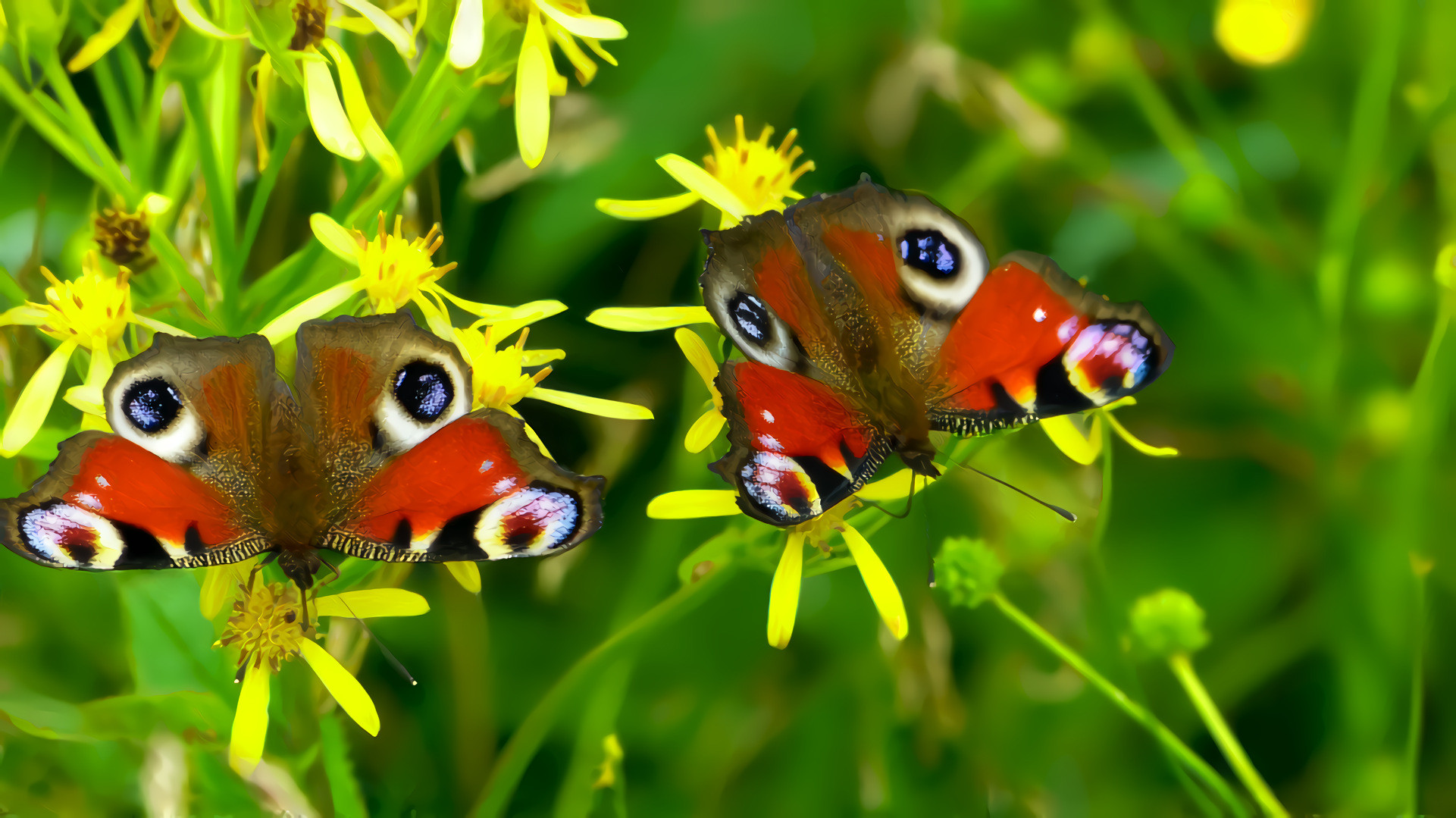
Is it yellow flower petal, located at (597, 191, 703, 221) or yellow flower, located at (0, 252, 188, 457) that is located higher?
yellow flower petal, located at (597, 191, 703, 221)

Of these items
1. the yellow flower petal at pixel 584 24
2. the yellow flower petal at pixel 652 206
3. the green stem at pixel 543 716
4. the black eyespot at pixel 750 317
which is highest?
the yellow flower petal at pixel 584 24

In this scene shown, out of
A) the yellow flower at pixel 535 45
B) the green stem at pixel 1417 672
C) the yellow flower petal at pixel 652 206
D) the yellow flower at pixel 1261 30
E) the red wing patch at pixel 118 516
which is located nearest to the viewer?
the red wing patch at pixel 118 516

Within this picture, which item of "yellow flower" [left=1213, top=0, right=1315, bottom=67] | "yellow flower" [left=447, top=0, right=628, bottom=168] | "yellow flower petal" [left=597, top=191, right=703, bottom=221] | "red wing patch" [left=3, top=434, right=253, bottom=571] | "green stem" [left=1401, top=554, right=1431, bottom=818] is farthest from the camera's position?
"yellow flower" [left=1213, top=0, right=1315, bottom=67]

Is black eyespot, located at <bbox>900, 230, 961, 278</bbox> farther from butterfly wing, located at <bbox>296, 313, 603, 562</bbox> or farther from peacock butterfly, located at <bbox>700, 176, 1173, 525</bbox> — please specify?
butterfly wing, located at <bbox>296, 313, 603, 562</bbox>

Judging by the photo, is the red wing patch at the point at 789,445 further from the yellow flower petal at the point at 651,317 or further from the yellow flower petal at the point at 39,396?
the yellow flower petal at the point at 39,396

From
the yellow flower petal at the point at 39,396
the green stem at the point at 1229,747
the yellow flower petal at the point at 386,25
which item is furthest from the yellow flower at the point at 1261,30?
the yellow flower petal at the point at 39,396

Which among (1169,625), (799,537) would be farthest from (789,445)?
(1169,625)

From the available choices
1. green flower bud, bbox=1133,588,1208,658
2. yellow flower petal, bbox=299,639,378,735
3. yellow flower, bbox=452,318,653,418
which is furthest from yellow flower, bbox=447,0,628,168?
green flower bud, bbox=1133,588,1208,658
